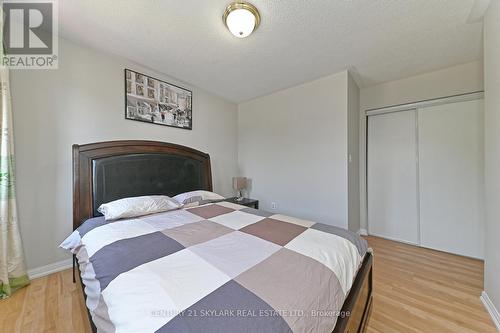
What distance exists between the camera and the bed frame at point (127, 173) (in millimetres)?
1954

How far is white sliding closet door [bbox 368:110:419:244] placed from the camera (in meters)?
2.88

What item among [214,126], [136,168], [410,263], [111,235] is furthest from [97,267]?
[410,263]

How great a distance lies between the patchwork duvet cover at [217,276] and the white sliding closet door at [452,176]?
2.21 metres

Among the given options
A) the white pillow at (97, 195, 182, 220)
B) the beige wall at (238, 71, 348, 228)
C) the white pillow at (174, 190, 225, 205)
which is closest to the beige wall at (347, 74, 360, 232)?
the beige wall at (238, 71, 348, 228)

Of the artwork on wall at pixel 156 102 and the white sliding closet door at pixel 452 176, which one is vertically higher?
the artwork on wall at pixel 156 102

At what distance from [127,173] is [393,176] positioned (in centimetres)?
378

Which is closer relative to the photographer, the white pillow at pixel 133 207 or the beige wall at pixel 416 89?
the white pillow at pixel 133 207

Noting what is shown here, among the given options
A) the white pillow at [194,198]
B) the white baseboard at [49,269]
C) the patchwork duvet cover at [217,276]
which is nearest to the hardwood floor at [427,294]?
the patchwork duvet cover at [217,276]

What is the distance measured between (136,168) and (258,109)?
7.63ft

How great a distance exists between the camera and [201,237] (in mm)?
1313

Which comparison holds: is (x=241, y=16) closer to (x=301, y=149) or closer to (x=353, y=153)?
(x=301, y=149)

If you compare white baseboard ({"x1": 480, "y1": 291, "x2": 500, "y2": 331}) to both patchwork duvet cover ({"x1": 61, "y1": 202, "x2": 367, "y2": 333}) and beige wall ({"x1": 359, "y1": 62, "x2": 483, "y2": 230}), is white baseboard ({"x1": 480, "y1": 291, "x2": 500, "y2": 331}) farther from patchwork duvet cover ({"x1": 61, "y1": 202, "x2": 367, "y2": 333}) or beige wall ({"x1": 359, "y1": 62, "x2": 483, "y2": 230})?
beige wall ({"x1": 359, "y1": 62, "x2": 483, "y2": 230})

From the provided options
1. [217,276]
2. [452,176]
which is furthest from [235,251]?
[452,176]

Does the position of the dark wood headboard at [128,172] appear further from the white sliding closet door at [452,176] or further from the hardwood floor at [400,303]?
the white sliding closet door at [452,176]
